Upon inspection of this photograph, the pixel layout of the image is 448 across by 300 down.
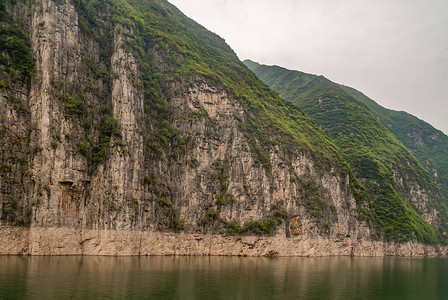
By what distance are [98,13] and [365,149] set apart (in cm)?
8669

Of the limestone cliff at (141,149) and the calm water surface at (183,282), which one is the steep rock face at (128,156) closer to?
the limestone cliff at (141,149)

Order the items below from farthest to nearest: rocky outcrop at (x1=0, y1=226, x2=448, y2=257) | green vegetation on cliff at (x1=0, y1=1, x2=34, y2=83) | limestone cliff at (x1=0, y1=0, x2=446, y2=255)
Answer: green vegetation on cliff at (x1=0, y1=1, x2=34, y2=83) → limestone cliff at (x1=0, y1=0, x2=446, y2=255) → rocky outcrop at (x1=0, y1=226, x2=448, y2=257)

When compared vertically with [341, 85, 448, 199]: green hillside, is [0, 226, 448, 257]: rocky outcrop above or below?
below

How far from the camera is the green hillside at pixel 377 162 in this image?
347ft

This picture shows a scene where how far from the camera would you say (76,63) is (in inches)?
2586

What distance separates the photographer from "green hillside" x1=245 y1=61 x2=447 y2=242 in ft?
347

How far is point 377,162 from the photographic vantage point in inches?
4638

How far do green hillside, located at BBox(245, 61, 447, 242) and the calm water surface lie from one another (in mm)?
52256

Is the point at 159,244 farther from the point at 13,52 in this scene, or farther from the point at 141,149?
the point at 13,52

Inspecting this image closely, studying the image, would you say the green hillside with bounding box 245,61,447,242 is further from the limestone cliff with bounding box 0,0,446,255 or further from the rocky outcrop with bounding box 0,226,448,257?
the rocky outcrop with bounding box 0,226,448,257

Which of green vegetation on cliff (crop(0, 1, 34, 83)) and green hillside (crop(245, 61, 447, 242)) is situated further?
green hillside (crop(245, 61, 447, 242))

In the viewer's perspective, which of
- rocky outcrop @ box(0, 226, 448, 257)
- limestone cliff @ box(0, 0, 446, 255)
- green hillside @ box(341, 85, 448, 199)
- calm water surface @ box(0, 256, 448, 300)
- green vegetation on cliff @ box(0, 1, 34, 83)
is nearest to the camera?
calm water surface @ box(0, 256, 448, 300)

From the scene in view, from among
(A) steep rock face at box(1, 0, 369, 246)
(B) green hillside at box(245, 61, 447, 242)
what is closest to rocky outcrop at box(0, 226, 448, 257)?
(A) steep rock face at box(1, 0, 369, 246)

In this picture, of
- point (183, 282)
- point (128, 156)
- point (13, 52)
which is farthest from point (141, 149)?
point (183, 282)
